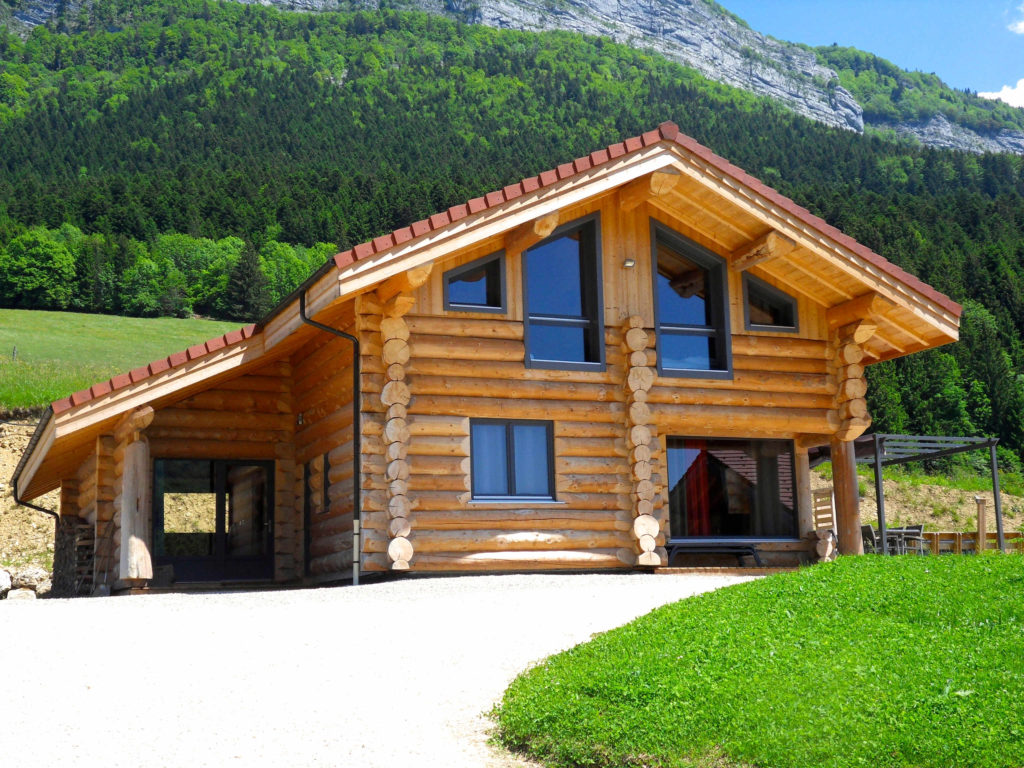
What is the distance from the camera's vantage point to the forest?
6228cm

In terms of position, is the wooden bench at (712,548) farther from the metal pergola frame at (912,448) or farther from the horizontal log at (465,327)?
the horizontal log at (465,327)

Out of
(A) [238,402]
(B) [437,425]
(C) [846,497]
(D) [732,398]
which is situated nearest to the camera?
(B) [437,425]

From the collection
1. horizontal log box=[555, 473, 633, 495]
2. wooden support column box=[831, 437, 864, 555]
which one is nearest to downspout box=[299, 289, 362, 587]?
horizontal log box=[555, 473, 633, 495]

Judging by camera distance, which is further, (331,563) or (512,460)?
(331,563)

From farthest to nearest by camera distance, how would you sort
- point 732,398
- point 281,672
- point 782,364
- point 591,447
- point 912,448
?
point 912,448, point 782,364, point 732,398, point 591,447, point 281,672

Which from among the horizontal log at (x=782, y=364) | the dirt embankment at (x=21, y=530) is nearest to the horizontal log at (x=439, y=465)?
the horizontal log at (x=782, y=364)

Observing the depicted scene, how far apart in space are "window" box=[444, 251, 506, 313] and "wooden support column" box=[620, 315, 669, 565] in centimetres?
191

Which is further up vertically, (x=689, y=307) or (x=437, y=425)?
(x=689, y=307)

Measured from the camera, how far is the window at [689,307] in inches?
637

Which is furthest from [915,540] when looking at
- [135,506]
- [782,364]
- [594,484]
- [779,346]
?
[135,506]

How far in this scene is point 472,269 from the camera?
15.2 meters

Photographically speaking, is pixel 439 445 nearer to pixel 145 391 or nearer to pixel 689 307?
pixel 145 391

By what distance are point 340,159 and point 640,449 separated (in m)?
78.2

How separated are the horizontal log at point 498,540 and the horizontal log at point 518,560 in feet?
0.22
